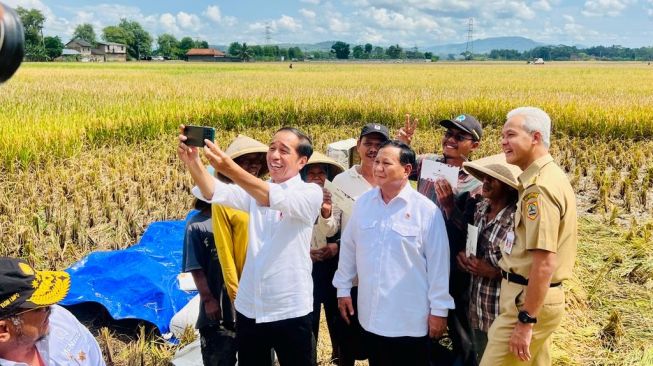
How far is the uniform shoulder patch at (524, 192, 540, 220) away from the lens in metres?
1.99

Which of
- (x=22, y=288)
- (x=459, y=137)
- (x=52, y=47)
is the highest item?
(x=52, y=47)

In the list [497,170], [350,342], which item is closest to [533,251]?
[497,170]

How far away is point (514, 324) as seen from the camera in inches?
87.1

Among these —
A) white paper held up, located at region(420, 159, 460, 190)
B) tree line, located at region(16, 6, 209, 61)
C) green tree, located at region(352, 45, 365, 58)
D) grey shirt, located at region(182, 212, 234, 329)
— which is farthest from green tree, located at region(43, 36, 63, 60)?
white paper held up, located at region(420, 159, 460, 190)

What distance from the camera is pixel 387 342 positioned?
2404 millimetres

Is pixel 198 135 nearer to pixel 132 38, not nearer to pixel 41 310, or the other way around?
pixel 41 310

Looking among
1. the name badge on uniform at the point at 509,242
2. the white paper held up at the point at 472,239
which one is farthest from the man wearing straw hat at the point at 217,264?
the name badge on uniform at the point at 509,242

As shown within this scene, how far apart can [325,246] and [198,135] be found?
45.9 inches

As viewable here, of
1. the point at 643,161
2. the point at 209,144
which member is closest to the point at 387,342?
the point at 209,144

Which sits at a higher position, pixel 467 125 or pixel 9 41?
pixel 9 41

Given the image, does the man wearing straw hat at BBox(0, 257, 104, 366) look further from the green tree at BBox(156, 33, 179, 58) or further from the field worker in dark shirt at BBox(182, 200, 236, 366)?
the green tree at BBox(156, 33, 179, 58)

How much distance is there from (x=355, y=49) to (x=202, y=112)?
126297 millimetres

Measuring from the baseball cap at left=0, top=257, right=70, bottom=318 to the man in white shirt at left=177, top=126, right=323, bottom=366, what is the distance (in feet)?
2.30

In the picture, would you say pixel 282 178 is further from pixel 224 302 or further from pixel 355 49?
pixel 355 49
